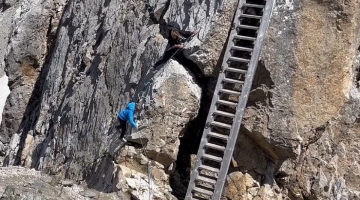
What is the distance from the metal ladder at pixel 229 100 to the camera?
1686 centimetres

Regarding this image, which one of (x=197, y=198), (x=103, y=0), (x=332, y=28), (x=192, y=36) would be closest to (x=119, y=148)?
(x=197, y=198)

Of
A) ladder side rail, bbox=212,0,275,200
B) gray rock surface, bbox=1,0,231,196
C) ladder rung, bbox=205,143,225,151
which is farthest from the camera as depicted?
gray rock surface, bbox=1,0,231,196

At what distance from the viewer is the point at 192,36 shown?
17938 mm

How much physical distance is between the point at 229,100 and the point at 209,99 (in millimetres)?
928

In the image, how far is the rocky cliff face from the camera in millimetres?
17188

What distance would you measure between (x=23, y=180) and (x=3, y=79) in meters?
19.8

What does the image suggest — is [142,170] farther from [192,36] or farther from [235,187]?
[192,36]

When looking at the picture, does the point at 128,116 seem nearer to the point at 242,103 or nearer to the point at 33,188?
the point at 242,103

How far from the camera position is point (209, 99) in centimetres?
1844

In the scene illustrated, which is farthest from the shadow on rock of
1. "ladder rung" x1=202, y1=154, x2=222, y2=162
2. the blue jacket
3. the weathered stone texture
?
the weathered stone texture

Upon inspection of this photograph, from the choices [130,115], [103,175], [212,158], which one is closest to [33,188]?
[103,175]

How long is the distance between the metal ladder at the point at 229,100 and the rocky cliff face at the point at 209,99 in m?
0.39

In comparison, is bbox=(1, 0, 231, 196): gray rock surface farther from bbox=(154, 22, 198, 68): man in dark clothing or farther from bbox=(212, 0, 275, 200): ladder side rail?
bbox=(212, 0, 275, 200): ladder side rail

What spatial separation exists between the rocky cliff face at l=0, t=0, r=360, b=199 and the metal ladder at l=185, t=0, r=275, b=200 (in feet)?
1.28
